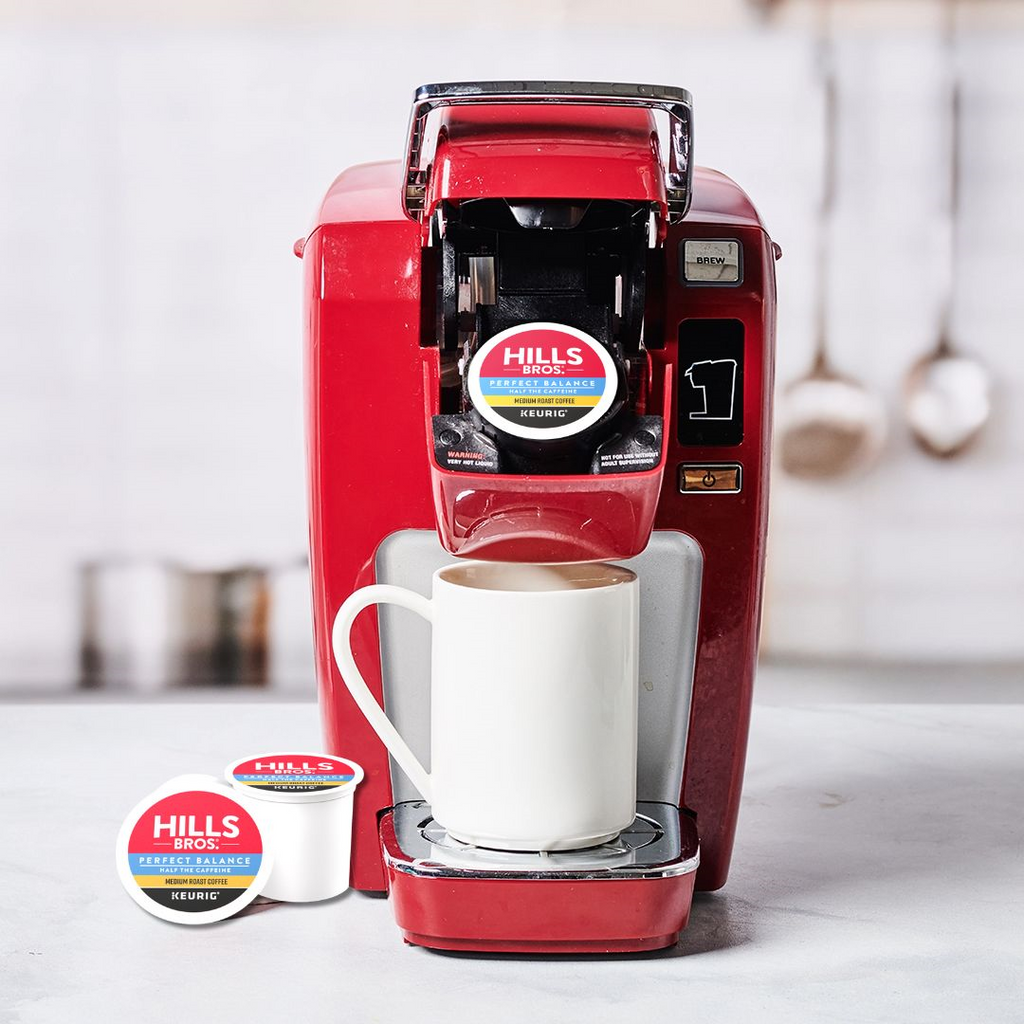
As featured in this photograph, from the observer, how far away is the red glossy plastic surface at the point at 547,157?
39.8 inches

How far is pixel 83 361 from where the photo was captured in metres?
2.14

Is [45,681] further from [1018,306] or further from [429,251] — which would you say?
[1018,306]

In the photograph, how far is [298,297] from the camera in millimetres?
2141

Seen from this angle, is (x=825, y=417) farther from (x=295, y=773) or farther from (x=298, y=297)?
(x=295, y=773)

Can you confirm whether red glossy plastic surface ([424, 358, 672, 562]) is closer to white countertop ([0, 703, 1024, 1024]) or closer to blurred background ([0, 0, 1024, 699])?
white countertop ([0, 703, 1024, 1024])

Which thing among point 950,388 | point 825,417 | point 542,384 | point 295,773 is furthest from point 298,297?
point 542,384

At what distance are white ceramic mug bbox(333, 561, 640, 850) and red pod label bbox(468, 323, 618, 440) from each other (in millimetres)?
127

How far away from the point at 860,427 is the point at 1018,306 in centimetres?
29

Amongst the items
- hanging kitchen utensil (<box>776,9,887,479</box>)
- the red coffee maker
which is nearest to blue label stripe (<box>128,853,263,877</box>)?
the red coffee maker

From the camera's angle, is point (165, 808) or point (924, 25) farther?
point (924, 25)

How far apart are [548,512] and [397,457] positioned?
0.61 feet

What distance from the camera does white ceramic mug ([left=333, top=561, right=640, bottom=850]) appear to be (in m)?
1.07

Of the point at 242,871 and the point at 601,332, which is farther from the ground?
the point at 601,332

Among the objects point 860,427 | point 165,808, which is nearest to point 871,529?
point 860,427
